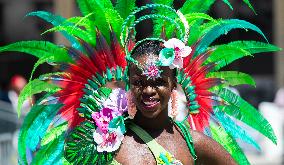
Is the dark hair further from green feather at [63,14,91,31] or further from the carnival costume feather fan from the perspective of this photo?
green feather at [63,14,91,31]

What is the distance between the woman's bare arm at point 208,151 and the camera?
14.7 feet

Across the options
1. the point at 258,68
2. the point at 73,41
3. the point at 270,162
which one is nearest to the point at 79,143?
the point at 73,41

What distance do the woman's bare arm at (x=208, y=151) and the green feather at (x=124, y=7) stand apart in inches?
32.6

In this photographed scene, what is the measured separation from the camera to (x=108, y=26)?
485 centimetres

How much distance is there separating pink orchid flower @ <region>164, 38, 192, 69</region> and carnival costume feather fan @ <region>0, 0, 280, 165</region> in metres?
0.21

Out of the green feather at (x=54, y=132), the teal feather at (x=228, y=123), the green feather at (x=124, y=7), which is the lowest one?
the green feather at (x=54, y=132)

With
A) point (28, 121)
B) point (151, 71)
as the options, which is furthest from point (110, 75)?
point (151, 71)

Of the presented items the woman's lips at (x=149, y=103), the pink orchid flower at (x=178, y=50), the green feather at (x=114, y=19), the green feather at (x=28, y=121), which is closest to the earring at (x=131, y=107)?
the woman's lips at (x=149, y=103)

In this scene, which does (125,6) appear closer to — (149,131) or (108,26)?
(108,26)

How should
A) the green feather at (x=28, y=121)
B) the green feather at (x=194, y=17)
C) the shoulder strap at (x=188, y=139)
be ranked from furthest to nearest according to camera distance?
the green feather at (x=28, y=121)
the green feather at (x=194, y=17)
the shoulder strap at (x=188, y=139)

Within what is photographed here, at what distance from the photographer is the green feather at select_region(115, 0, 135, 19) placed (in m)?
4.89

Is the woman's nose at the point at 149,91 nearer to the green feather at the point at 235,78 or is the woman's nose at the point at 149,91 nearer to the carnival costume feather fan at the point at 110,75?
the carnival costume feather fan at the point at 110,75

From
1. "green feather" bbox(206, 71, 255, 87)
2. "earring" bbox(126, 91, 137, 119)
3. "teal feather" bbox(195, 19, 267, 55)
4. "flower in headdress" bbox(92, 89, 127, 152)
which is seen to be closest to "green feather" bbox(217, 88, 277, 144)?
"green feather" bbox(206, 71, 255, 87)

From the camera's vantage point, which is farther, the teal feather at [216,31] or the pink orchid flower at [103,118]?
the teal feather at [216,31]
